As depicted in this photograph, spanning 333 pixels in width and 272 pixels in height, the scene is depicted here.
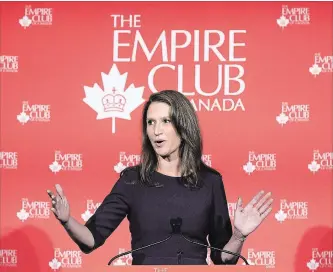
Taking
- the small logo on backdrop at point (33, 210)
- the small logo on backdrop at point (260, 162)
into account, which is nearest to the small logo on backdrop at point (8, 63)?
the small logo on backdrop at point (33, 210)

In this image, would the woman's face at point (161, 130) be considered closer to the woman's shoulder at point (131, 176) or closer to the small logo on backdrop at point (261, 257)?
the woman's shoulder at point (131, 176)

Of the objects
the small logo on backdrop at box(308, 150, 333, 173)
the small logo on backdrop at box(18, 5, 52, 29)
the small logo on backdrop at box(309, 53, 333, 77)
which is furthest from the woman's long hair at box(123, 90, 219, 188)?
the small logo on backdrop at box(18, 5, 52, 29)

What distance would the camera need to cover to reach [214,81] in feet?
12.7

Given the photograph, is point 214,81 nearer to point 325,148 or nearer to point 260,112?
point 260,112

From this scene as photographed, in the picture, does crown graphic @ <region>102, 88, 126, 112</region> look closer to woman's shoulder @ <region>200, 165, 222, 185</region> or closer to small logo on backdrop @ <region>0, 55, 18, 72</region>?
small logo on backdrop @ <region>0, 55, 18, 72</region>

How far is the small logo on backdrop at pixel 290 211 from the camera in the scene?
3.80 meters

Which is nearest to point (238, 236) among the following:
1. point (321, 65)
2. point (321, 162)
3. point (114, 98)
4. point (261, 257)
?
point (261, 257)

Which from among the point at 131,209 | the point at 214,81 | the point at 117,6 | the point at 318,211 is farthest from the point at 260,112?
the point at 131,209

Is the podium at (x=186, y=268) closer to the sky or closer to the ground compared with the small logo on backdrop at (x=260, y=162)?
closer to the ground

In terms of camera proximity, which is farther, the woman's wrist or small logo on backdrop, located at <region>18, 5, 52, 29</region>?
small logo on backdrop, located at <region>18, 5, 52, 29</region>

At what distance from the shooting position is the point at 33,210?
3854mm

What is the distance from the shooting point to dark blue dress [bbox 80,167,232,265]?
7.29ft

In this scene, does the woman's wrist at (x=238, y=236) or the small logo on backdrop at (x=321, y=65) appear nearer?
the woman's wrist at (x=238, y=236)

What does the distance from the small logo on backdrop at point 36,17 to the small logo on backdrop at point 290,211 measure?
185 cm
